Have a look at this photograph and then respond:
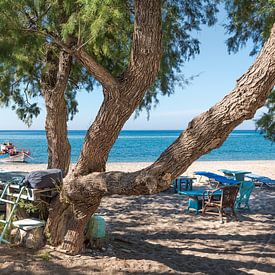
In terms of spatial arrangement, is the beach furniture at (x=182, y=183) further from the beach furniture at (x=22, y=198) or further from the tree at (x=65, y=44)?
the beach furniture at (x=22, y=198)

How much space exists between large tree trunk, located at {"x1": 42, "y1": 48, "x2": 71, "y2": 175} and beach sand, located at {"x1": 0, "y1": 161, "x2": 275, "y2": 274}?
5.11ft

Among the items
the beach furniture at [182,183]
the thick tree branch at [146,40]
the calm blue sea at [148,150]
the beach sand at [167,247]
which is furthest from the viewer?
the calm blue sea at [148,150]

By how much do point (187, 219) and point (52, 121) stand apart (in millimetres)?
3268

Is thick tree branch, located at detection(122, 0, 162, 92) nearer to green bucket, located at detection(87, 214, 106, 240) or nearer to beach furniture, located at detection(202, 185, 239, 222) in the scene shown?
green bucket, located at detection(87, 214, 106, 240)

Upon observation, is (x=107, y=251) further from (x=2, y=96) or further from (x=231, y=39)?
(x=2, y=96)

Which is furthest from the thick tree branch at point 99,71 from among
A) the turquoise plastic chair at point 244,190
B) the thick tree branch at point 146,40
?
the turquoise plastic chair at point 244,190

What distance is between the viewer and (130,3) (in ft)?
16.6

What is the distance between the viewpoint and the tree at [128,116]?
3.40 metres

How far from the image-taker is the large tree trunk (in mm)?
7000

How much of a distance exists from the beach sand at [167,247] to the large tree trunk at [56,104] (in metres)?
1.56

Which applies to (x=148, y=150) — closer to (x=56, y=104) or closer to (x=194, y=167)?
(x=194, y=167)

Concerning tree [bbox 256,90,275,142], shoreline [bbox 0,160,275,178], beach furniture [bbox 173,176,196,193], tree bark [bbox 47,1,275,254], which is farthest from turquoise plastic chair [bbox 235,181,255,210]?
shoreline [bbox 0,160,275,178]

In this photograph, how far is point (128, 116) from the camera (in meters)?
4.51

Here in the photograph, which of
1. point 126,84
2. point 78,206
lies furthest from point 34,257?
point 126,84
